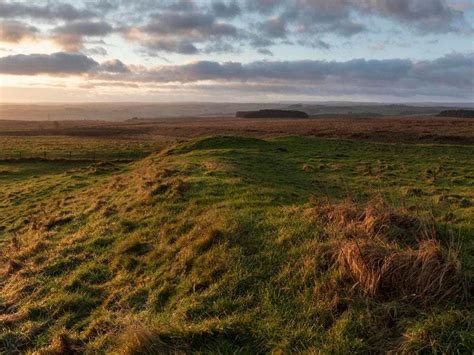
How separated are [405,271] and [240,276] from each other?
283 cm

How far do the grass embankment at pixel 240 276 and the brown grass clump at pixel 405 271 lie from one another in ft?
0.06

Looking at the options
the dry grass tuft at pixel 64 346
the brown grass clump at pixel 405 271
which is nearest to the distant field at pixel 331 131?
the brown grass clump at pixel 405 271

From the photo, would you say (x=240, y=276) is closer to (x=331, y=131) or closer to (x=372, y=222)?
(x=372, y=222)

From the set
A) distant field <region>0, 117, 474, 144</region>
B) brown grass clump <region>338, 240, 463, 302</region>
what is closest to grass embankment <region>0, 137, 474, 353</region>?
brown grass clump <region>338, 240, 463, 302</region>

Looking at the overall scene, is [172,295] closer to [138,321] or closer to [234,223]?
[138,321]

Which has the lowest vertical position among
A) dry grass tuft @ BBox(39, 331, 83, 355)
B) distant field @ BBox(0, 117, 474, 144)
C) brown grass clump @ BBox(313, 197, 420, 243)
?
dry grass tuft @ BBox(39, 331, 83, 355)

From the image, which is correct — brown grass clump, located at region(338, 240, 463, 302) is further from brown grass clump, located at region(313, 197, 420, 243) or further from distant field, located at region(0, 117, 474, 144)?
→ distant field, located at region(0, 117, 474, 144)

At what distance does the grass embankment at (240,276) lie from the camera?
5910 millimetres

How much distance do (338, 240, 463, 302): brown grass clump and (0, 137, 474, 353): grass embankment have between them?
0.02 meters

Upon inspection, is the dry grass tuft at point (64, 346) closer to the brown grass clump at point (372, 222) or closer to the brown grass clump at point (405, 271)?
the brown grass clump at point (405, 271)

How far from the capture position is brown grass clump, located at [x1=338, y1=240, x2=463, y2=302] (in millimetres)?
6078

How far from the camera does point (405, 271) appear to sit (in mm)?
6391

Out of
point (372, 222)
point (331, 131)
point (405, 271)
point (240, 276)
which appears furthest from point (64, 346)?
point (331, 131)

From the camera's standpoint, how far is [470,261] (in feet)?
23.1
